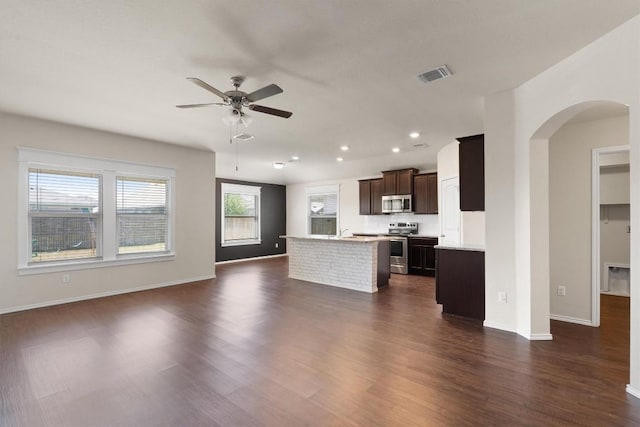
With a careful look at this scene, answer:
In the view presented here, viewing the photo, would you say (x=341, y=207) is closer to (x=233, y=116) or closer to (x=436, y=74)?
(x=233, y=116)

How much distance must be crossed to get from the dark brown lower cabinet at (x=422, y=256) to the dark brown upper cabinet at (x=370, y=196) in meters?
1.38

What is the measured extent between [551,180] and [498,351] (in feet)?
7.87

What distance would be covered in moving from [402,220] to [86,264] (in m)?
6.86

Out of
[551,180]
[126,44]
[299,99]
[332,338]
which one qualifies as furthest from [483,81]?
[126,44]

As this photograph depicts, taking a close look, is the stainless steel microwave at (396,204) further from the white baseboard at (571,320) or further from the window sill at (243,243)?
the window sill at (243,243)

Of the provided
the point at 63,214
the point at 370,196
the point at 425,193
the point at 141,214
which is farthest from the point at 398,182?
the point at 63,214

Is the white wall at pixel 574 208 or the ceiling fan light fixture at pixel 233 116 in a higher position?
the ceiling fan light fixture at pixel 233 116

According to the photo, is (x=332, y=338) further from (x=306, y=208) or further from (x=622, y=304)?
(x=306, y=208)

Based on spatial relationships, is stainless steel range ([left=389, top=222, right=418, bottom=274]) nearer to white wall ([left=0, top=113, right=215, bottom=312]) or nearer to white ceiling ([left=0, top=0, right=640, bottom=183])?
white ceiling ([left=0, top=0, right=640, bottom=183])

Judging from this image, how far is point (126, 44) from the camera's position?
247cm

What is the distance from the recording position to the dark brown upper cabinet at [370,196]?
809 centimetres

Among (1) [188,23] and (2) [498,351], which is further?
(2) [498,351]

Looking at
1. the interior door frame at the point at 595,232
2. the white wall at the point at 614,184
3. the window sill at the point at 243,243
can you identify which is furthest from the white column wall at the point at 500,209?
the window sill at the point at 243,243

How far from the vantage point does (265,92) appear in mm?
2812
